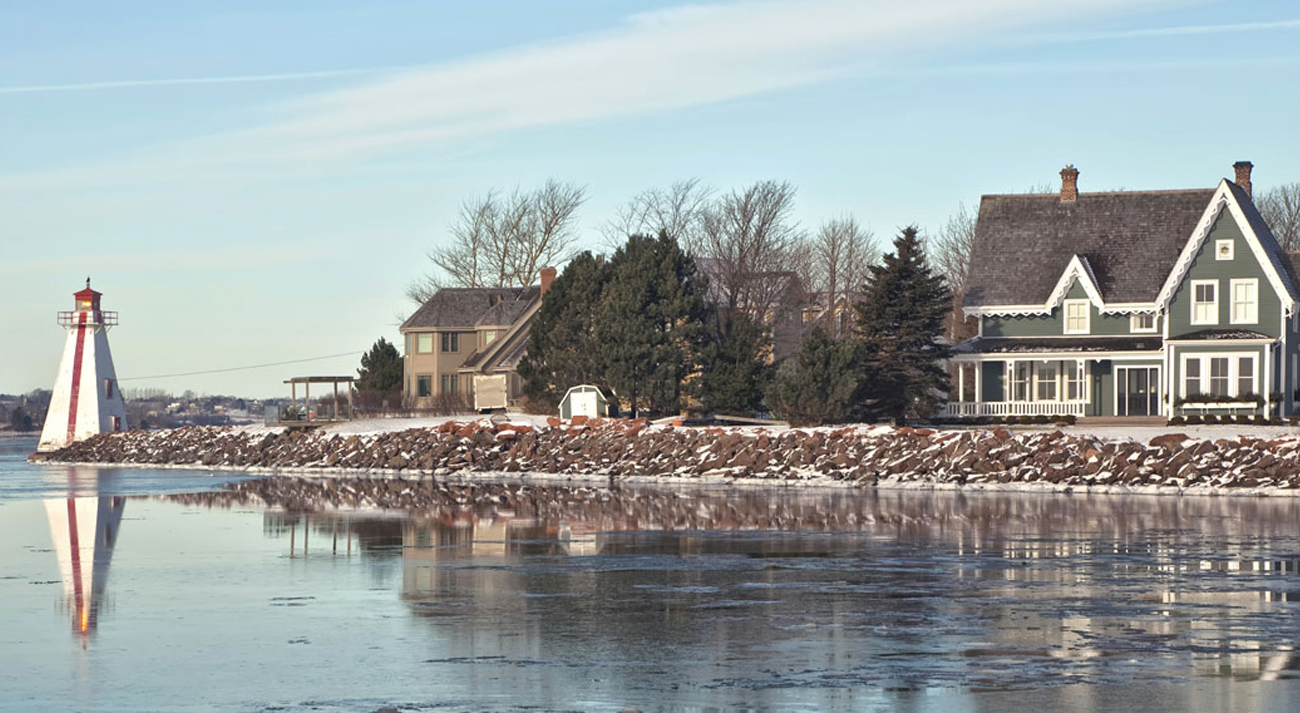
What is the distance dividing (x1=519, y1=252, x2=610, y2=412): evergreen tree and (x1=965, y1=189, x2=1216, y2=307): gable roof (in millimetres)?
14755

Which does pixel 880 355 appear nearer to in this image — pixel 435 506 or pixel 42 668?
pixel 435 506

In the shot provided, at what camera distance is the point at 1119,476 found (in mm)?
38438

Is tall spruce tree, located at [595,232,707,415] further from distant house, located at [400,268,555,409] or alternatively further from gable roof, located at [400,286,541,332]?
gable roof, located at [400,286,541,332]

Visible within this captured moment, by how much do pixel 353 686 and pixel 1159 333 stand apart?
51353 mm

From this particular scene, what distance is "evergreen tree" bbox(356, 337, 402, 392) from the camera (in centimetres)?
9219

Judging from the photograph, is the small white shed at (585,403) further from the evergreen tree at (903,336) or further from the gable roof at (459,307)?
the gable roof at (459,307)

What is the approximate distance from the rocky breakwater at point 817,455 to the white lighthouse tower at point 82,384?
27225 mm

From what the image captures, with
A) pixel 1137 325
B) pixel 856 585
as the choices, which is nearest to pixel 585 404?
pixel 1137 325

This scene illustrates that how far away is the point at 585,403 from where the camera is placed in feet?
188

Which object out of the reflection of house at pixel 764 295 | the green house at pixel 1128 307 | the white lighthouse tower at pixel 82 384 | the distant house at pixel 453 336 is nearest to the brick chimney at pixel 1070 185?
the green house at pixel 1128 307

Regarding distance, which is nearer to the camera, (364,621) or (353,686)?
(353,686)

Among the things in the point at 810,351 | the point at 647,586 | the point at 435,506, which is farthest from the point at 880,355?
the point at 647,586

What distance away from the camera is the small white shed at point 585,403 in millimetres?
57066

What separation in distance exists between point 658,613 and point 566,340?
45740 millimetres
